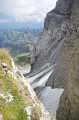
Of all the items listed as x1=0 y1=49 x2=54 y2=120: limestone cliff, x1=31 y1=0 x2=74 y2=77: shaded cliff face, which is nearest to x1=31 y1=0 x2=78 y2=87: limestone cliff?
x1=31 y1=0 x2=74 y2=77: shaded cliff face

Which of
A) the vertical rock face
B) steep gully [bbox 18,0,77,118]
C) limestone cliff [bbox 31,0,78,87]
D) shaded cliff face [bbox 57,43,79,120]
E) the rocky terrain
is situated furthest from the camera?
limestone cliff [bbox 31,0,78,87]

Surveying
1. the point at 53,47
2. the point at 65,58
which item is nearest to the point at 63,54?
the point at 65,58

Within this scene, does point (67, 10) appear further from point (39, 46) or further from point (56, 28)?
point (39, 46)

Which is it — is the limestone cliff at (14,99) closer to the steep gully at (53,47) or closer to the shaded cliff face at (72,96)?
the shaded cliff face at (72,96)

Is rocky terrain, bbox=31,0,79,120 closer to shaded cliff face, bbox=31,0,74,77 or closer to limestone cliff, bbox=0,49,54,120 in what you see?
shaded cliff face, bbox=31,0,74,77

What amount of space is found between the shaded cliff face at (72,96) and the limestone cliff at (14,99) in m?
8.17

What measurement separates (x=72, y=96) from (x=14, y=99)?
12.3m

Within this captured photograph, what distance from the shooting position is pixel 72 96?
33438 millimetres

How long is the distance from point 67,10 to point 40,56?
99.7 ft

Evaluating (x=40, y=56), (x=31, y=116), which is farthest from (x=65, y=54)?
(x=40, y=56)

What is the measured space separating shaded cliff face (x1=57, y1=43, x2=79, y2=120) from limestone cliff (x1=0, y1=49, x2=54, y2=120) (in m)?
8.17

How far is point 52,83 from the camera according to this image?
3000 inches

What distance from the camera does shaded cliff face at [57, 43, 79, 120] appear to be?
32219 mm

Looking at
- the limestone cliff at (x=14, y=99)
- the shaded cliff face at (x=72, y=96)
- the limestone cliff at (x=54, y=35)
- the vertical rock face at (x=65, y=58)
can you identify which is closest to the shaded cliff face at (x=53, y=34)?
the limestone cliff at (x=54, y=35)
